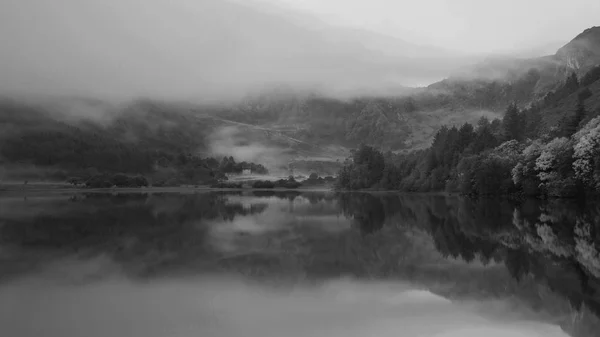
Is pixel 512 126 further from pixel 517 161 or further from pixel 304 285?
pixel 304 285

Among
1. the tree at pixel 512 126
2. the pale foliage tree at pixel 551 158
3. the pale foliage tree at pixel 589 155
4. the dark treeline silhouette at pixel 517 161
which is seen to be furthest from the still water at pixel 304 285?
the tree at pixel 512 126

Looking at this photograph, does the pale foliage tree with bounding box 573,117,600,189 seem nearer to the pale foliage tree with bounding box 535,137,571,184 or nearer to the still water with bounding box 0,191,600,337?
the pale foliage tree with bounding box 535,137,571,184

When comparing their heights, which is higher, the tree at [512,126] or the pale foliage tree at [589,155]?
the tree at [512,126]

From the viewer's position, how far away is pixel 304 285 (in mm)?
23500

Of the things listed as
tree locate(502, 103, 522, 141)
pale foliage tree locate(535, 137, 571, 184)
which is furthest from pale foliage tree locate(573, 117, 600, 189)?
tree locate(502, 103, 522, 141)

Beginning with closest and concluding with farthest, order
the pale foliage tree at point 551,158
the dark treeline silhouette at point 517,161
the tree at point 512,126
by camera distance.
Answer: the dark treeline silhouette at point 517,161
the pale foliage tree at point 551,158
the tree at point 512,126

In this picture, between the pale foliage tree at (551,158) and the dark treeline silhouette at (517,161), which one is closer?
the dark treeline silhouette at (517,161)

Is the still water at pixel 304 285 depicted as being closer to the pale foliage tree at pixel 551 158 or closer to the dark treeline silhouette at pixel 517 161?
the dark treeline silhouette at pixel 517 161

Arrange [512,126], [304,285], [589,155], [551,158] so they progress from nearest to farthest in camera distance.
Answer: [304,285] → [589,155] → [551,158] → [512,126]

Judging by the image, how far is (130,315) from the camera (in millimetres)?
17859

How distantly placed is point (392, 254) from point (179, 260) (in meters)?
13.4

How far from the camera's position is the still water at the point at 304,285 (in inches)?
661

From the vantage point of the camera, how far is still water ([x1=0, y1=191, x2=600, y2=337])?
55.1 ft

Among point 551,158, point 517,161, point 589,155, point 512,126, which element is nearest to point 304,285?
point 589,155
